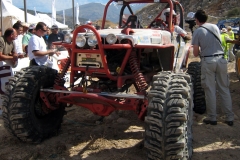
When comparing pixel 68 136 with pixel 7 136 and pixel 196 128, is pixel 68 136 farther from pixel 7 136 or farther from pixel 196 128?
pixel 196 128

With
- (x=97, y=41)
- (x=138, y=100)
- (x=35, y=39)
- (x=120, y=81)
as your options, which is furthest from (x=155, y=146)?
(x=35, y=39)

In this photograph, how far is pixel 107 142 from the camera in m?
4.87

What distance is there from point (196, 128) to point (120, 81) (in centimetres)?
195

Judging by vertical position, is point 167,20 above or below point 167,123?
above

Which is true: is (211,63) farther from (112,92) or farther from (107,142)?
(107,142)

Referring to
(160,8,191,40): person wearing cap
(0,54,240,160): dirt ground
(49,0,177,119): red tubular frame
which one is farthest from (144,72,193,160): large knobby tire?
(160,8,191,40): person wearing cap

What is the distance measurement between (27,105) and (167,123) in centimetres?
211

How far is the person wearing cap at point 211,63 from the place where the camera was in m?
5.61

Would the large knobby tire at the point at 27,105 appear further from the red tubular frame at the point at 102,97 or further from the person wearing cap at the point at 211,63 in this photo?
the person wearing cap at the point at 211,63

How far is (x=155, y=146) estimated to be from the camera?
144 inches

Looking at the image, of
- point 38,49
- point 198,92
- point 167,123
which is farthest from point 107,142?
point 198,92

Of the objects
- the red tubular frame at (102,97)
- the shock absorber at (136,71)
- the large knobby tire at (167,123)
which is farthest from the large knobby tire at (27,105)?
the large knobby tire at (167,123)

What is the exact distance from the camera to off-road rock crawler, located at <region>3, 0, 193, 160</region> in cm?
367

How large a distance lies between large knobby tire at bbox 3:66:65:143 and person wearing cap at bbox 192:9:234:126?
267 centimetres
